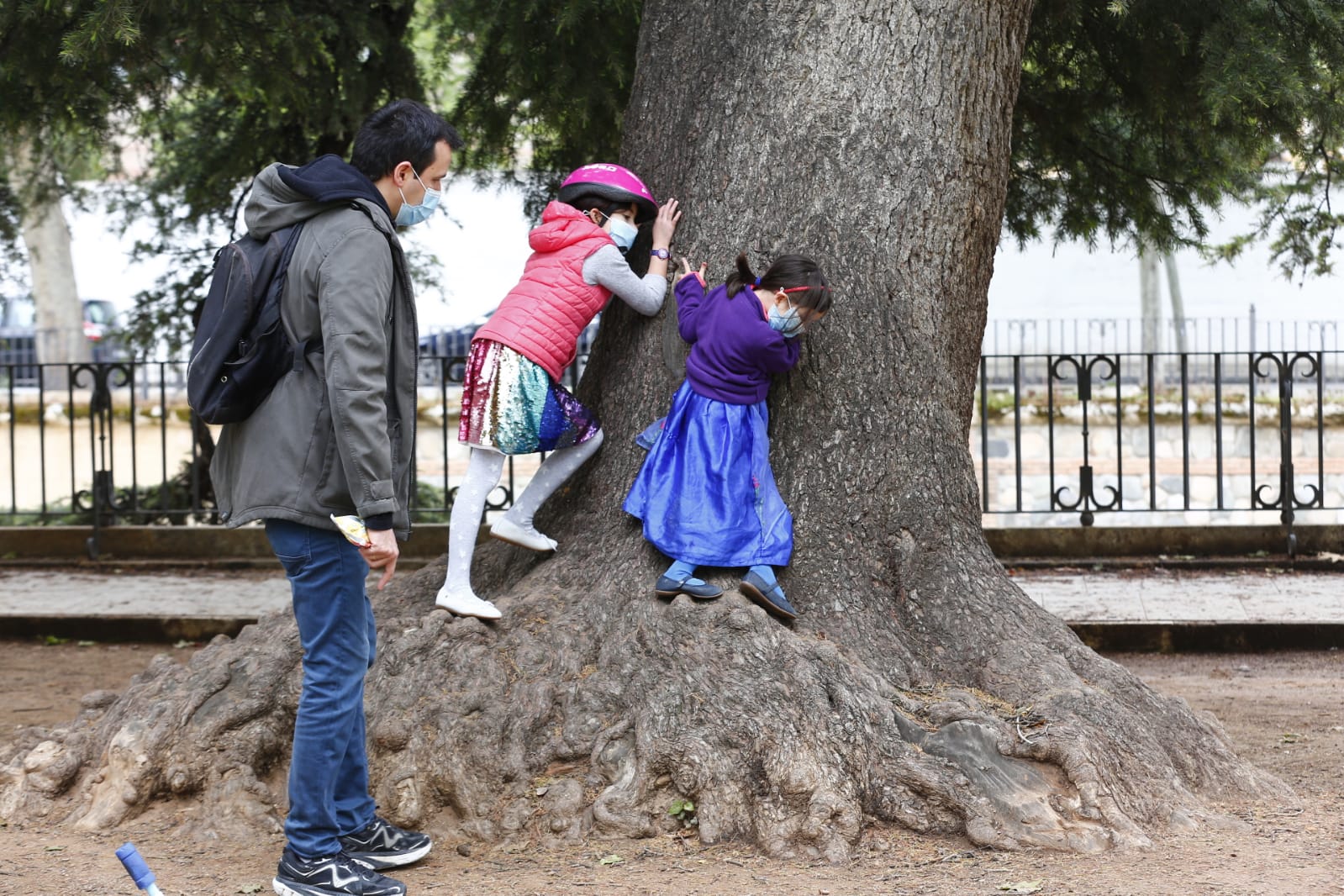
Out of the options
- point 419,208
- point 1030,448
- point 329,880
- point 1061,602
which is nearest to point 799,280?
point 419,208

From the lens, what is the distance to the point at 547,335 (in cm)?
466

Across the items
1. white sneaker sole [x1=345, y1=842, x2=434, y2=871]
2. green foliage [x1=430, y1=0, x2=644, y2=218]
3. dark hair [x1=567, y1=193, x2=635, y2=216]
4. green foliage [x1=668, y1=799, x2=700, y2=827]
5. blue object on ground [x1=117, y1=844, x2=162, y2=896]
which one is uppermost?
green foliage [x1=430, y1=0, x2=644, y2=218]

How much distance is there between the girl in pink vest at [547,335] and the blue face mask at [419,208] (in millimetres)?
962

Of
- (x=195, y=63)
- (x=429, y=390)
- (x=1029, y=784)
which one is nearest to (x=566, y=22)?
(x=195, y=63)

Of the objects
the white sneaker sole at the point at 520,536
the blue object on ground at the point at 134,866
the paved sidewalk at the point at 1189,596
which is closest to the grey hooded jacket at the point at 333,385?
the blue object on ground at the point at 134,866

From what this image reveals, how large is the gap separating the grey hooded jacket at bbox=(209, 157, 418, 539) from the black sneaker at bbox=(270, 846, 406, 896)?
870mm

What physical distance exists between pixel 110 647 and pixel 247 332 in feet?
16.1

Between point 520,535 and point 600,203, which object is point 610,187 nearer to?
point 600,203

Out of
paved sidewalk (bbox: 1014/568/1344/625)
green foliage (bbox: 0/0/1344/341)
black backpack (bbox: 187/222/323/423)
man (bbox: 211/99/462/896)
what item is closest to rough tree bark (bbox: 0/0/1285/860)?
green foliage (bbox: 0/0/1344/341)

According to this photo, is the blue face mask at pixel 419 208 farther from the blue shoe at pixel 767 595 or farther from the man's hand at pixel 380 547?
the blue shoe at pixel 767 595

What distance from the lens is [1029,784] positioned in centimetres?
385

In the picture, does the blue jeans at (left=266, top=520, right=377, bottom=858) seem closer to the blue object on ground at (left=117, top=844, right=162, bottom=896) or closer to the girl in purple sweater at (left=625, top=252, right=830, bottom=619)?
the blue object on ground at (left=117, top=844, right=162, bottom=896)

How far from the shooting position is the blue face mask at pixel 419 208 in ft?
11.9

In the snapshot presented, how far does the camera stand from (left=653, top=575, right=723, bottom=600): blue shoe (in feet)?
14.1
